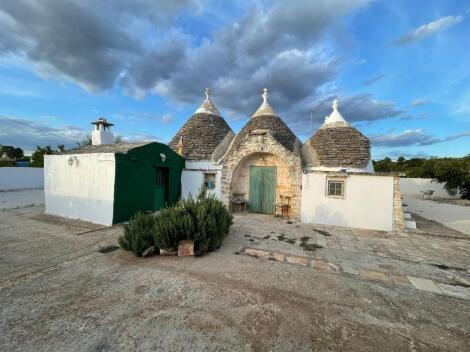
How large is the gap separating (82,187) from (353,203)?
1042 centimetres

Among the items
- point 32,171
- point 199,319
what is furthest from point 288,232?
point 32,171

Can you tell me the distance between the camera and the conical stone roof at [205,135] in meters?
11.6

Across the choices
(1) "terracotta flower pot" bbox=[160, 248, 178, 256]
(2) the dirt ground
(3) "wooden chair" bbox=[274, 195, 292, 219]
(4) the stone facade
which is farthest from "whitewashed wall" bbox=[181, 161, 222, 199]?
(1) "terracotta flower pot" bbox=[160, 248, 178, 256]

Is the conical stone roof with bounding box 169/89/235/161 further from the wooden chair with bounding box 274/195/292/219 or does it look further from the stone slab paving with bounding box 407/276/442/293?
the stone slab paving with bounding box 407/276/442/293

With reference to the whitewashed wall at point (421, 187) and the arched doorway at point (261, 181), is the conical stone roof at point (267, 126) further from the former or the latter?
the whitewashed wall at point (421, 187)

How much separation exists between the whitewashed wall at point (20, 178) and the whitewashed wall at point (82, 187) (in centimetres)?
1297

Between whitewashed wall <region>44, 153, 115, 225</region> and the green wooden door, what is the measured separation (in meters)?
6.10

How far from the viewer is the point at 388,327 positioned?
2766 mm

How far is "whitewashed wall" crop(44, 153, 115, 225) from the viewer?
296 inches

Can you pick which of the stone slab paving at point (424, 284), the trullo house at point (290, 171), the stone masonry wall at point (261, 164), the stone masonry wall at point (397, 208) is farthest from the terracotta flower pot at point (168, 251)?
the stone masonry wall at point (397, 208)

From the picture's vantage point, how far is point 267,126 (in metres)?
11.3

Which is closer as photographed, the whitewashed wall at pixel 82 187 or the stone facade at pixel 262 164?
the whitewashed wall at pixel 82 187

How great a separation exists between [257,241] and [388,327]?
3.73m

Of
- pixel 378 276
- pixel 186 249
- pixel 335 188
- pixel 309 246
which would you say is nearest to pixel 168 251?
pixel 186 249
